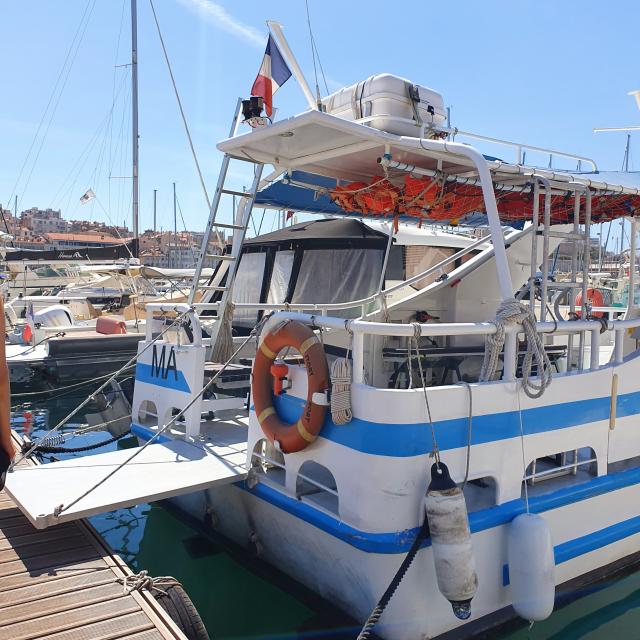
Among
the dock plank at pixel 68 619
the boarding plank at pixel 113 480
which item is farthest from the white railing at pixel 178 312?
the dock plank at pixel 68 619

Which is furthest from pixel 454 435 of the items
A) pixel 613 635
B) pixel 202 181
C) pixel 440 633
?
pixel 202 181

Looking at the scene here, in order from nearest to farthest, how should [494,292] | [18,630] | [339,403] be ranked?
[18,630]
[339,403]
[494,292]

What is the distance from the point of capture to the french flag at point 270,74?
5246 millimetres

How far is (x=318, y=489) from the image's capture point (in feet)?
15.5

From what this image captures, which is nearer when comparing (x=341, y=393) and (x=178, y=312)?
(x=341, y=393)

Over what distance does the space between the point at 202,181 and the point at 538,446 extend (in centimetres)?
485

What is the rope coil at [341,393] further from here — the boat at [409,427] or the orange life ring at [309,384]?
the orange life ring at [309,384]

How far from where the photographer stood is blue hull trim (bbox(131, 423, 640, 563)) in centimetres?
380

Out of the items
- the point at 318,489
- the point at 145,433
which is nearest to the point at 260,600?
the point at 318,489

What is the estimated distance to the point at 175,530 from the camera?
19.7ft

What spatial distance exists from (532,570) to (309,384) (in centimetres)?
191

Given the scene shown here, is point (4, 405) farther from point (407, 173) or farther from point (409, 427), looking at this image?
point (407, 173)

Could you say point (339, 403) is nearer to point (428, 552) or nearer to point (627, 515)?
point (428, 552)

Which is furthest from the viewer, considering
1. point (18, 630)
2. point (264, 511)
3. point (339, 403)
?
point (264, 511)
